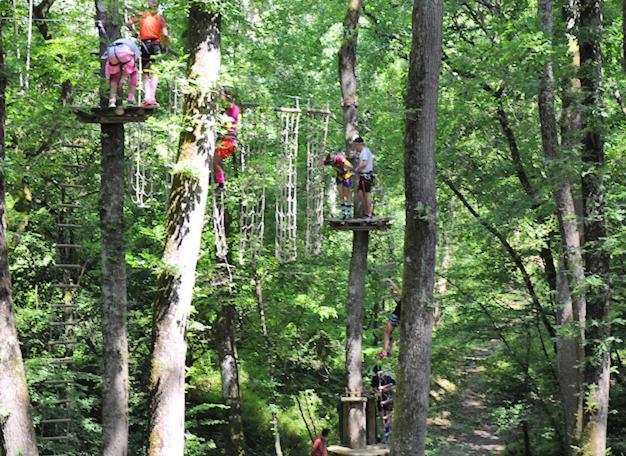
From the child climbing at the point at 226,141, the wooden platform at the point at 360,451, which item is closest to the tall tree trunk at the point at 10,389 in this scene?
the child climbing at the point at 226,141

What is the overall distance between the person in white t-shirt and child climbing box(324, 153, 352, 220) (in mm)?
177

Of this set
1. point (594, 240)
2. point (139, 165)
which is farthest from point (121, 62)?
point (594, 240)

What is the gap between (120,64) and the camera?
26.0ft

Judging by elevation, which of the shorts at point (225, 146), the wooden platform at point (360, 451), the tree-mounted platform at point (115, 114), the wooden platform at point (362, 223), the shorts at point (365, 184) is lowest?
the wooden platform at point (360, 451)

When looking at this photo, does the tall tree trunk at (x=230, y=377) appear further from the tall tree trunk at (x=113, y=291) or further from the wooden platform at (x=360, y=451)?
the tall tree trunk at (x=113, y=291)

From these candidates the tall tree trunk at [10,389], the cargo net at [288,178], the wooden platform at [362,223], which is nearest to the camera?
the tall tree trunk at [10,389]

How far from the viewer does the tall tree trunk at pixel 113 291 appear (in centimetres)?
907

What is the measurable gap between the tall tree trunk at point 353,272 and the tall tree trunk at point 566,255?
2819 millimetres

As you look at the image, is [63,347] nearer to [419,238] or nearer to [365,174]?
[365,174]

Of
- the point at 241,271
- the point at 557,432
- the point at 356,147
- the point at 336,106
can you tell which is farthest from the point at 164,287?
the point at 557,432

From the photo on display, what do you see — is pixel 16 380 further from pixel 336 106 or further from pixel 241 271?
pixel 336 106

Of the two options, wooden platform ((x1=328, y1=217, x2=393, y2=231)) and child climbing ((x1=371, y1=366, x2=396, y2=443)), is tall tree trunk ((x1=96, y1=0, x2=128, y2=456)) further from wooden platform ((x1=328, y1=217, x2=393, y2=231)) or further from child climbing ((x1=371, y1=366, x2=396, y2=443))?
child climbing ((x1=371, y1=366, x2=396, y2=443))

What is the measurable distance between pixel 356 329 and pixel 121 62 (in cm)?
533

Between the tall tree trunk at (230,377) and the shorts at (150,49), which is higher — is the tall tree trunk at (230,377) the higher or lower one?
the lower one
